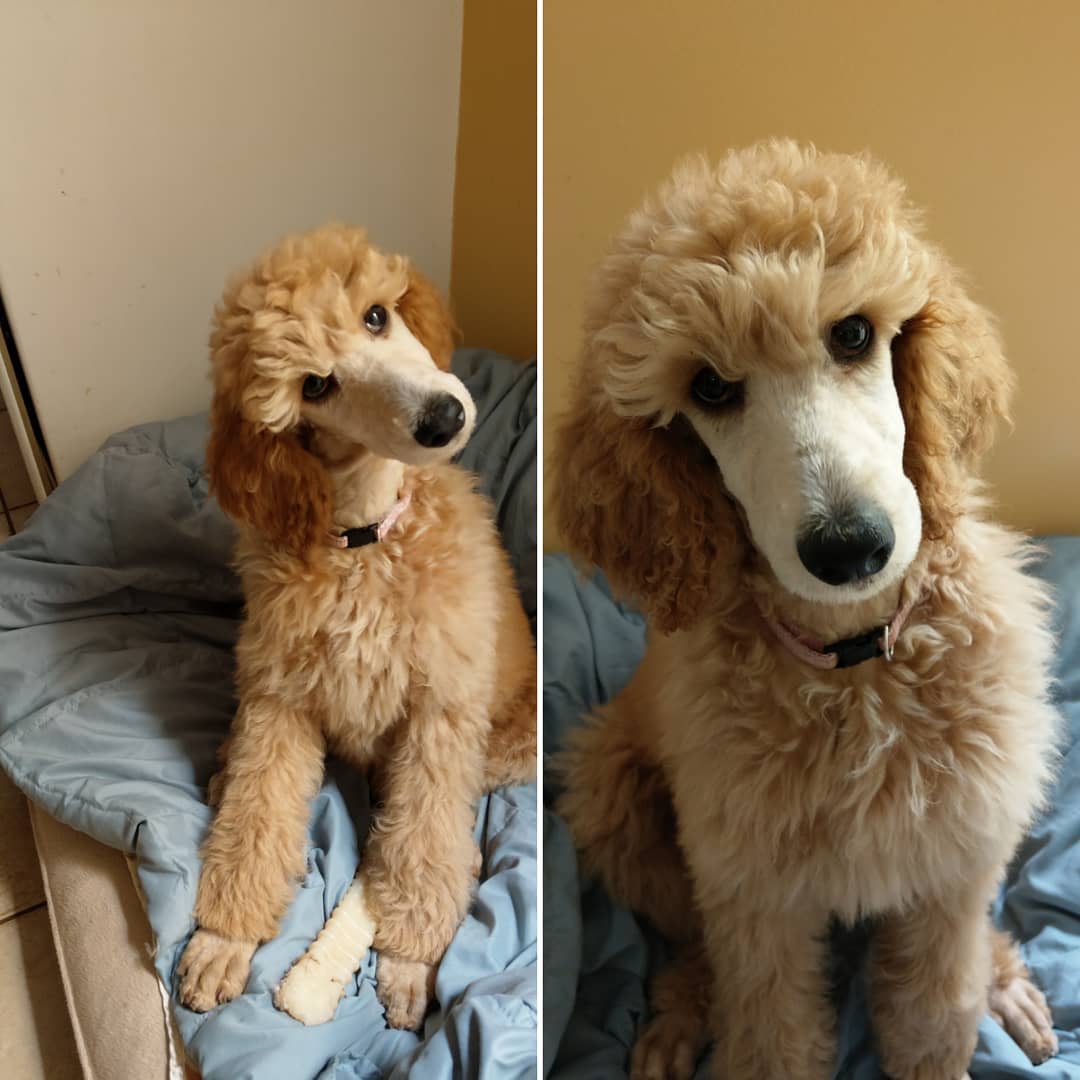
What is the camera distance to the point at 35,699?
1742mm

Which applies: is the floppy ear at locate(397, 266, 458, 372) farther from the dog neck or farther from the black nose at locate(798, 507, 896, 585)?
the black nose at locate(798, 507, 896, 585)

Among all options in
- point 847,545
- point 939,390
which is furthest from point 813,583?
point 939,390

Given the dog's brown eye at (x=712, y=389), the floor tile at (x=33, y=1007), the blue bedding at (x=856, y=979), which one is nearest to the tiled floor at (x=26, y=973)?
the floor tile at (x=33, y=1007)

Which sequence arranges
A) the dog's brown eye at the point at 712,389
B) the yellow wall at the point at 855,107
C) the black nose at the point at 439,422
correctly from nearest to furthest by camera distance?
the dog's brown eye at the point at 712,389
the black nose at the point at 439,422
the yellow wall at the point at 855,107

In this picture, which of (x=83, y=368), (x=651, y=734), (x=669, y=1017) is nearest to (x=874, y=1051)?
(x=669, y=1017)

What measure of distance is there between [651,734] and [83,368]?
1374 mm

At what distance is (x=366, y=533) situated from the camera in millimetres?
1452

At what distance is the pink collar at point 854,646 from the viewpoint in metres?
1.08

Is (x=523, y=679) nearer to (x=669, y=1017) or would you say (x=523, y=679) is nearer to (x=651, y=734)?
(x=651, y=734)

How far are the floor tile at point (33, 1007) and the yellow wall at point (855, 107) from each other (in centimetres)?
128

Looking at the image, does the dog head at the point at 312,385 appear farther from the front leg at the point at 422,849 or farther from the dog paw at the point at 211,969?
the dog paw at the point at 211,969

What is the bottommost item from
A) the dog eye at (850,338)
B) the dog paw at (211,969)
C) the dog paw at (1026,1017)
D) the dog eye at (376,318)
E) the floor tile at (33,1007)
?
the floor tile at (33,1007)

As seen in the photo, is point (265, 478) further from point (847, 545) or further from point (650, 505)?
point (847, 545)

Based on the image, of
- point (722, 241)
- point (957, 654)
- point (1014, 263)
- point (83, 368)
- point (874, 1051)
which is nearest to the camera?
point (722, 241)
